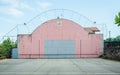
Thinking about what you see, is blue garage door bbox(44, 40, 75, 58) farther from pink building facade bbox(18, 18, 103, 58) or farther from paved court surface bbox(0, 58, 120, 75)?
paved court surface bbox(0, 58, 120, 75)

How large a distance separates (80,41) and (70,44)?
2256 mm

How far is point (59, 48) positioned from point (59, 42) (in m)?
1.29

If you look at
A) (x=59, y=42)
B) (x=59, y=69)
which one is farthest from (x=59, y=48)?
(x=59, y=69)

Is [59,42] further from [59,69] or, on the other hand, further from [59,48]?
[59,69]

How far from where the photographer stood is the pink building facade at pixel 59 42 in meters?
64.6

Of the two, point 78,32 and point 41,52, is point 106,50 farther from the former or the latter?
point 41,52

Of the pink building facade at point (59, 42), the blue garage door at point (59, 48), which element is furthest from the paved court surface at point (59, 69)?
the pink building facade at point (59, 42)

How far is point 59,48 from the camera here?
6475cm

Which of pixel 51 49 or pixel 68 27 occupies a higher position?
pixel 68 27

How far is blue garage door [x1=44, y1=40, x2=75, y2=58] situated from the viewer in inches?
2539

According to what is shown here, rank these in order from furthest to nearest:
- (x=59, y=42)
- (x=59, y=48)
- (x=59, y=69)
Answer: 1. (x=59, y=42)
2. (x=59, y=48)
3. (x=59, y=69)

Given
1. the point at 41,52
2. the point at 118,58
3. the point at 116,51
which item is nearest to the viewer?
the point at 118,58

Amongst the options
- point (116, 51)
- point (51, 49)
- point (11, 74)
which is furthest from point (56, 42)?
point (11, 74)

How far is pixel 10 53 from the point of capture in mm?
67938
